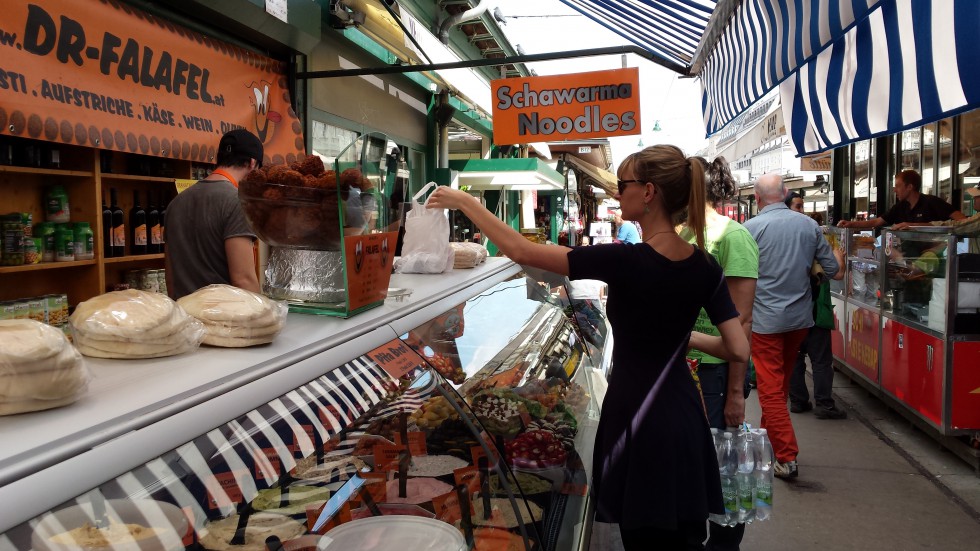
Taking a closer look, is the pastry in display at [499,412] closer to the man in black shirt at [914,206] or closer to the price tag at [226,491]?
the price tag at [226,491]

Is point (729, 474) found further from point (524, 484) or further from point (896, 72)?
point (896, 72)

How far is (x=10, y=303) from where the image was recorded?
3.83 metres

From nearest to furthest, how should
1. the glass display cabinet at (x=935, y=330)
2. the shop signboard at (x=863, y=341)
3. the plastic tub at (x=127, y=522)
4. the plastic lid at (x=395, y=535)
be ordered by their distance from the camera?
the plastic tub at (x=127, y=522)
the plastic lid at (x=395, y=535)
the glass display cabinet at (x=935, y=330)
the shop signboard at (x=863, y=341)

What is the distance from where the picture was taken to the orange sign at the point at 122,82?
3.72m

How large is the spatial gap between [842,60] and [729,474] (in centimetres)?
221

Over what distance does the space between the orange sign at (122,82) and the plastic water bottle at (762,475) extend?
4114mm

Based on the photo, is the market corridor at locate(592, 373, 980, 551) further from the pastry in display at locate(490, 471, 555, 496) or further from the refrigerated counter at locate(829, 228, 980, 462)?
the pastry in display at locate(490, 471, 555, 496)

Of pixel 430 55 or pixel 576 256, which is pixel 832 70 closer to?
pixel 576 256

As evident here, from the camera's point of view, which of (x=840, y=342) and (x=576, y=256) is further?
(x=840, y=342)

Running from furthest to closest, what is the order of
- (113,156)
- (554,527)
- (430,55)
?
(430,55) → (113,156) → (554,527)

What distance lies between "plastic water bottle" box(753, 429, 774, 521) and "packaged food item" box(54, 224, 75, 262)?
4.14m

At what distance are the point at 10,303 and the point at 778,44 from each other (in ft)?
14.8

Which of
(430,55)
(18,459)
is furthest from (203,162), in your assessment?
(18,459)

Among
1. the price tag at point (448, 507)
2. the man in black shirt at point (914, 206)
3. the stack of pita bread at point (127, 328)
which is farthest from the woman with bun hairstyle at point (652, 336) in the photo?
the man in black shirt at point (914, 206)
